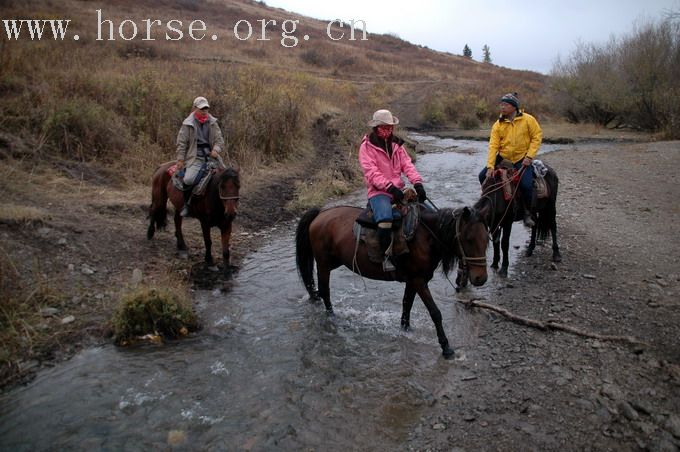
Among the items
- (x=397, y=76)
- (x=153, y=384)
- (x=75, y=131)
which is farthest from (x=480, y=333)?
(x=397, y=76)

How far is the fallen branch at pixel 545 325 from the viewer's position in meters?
4.98

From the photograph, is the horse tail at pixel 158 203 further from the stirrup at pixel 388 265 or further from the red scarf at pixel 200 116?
the stirrup at pixel 388 265

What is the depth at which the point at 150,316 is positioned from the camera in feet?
17.9

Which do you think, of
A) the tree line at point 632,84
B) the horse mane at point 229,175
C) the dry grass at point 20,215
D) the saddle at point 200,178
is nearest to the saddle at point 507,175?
the horse mane at point 229,175

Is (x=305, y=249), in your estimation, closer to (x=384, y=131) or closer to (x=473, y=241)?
(x=384, y=131)

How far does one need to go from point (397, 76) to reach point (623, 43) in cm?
1944

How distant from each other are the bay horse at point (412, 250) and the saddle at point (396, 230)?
0.37 feet

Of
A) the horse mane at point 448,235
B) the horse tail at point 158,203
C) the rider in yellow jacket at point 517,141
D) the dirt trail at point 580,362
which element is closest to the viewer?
the dirt trail at point 580,362

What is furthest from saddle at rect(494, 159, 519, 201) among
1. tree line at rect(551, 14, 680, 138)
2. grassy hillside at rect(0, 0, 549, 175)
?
tree line at rect(551, 14, 680, 138)

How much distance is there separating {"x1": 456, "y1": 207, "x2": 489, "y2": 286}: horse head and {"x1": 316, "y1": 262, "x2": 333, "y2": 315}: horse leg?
2075 millimetres

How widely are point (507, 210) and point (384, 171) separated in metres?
2.83

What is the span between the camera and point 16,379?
4539 millimetres

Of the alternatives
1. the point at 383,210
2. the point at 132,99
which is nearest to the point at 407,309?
the point at 383,210

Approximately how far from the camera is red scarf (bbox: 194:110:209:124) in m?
7.58
